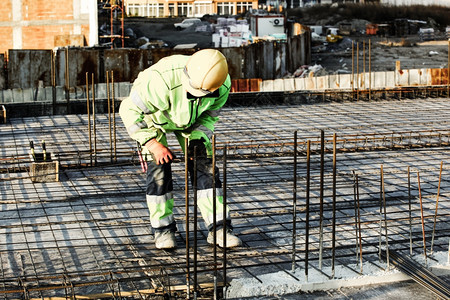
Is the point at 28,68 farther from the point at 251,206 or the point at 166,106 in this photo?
the point at 166,106

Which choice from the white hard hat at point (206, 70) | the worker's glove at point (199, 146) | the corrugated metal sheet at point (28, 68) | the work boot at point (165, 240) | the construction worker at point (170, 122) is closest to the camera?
the white hard hat at point (206, 70)

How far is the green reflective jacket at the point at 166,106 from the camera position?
4758 millimetres

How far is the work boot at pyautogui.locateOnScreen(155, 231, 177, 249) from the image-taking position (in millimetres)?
4906

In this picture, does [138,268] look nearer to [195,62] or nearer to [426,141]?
[195,62]

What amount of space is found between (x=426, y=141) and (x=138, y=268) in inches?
203

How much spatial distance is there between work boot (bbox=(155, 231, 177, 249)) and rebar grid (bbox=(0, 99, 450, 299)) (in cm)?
7

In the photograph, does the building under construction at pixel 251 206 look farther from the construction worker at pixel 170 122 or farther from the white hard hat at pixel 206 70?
the white hard hat at pixel 206 70

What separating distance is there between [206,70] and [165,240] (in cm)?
122

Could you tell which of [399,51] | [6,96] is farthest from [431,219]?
[399,51]

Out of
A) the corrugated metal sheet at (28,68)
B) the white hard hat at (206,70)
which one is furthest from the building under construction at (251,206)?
the corrugated metal sheet at (28,68)

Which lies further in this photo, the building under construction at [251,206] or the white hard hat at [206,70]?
the white hard hat at [206,70]

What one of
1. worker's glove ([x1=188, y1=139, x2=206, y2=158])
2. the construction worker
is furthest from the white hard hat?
worker's glove ([x1=188, y1=139, x2=206, y2=158])

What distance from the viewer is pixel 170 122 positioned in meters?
4.97

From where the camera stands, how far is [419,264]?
448cm
